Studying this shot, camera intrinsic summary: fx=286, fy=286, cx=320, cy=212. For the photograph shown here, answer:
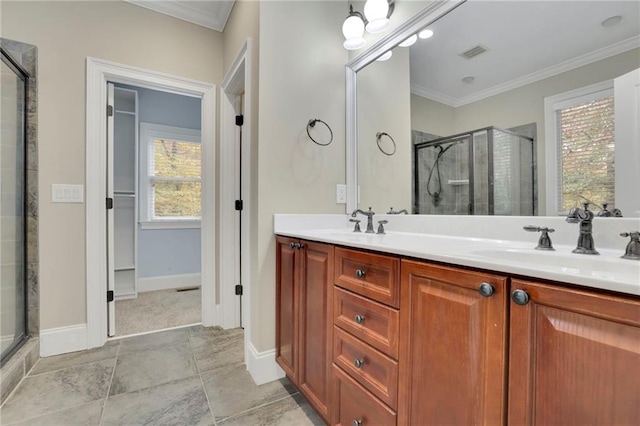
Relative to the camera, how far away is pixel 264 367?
1.67m

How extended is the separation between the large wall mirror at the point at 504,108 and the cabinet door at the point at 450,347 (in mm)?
649

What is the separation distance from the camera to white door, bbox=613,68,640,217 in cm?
88

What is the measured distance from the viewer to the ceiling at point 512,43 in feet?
3.14

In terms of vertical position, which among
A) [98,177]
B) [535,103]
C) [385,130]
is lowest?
[98,177]

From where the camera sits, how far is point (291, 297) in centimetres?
152

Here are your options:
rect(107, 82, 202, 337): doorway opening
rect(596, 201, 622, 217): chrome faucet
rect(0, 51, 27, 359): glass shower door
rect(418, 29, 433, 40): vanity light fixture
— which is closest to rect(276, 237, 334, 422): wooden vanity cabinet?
rect(596, 201, 622, 217): chrome faucet

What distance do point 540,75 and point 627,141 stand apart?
391 mm

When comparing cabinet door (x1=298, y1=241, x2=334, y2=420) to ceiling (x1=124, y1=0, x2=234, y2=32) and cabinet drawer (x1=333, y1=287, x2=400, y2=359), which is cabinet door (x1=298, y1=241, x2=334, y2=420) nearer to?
cabinet drawer (x1=333, y1=287, x2=400, y2=359)

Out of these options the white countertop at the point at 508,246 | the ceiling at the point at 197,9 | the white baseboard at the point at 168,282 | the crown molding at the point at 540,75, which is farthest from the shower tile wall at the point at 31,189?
the crown molding at the point at 540,75

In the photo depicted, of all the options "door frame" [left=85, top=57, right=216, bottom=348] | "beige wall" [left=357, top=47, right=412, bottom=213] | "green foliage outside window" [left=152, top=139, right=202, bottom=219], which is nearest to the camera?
"beige wall" [left=357, top=47, right=412, bottom=213]

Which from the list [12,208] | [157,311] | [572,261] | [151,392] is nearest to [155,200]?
[157,311]

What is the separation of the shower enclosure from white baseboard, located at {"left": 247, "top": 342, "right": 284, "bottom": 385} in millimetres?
1212

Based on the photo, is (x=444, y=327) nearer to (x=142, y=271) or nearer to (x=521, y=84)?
(x=521, y=84)

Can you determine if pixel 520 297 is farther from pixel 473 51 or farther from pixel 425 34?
pixel 425 34
